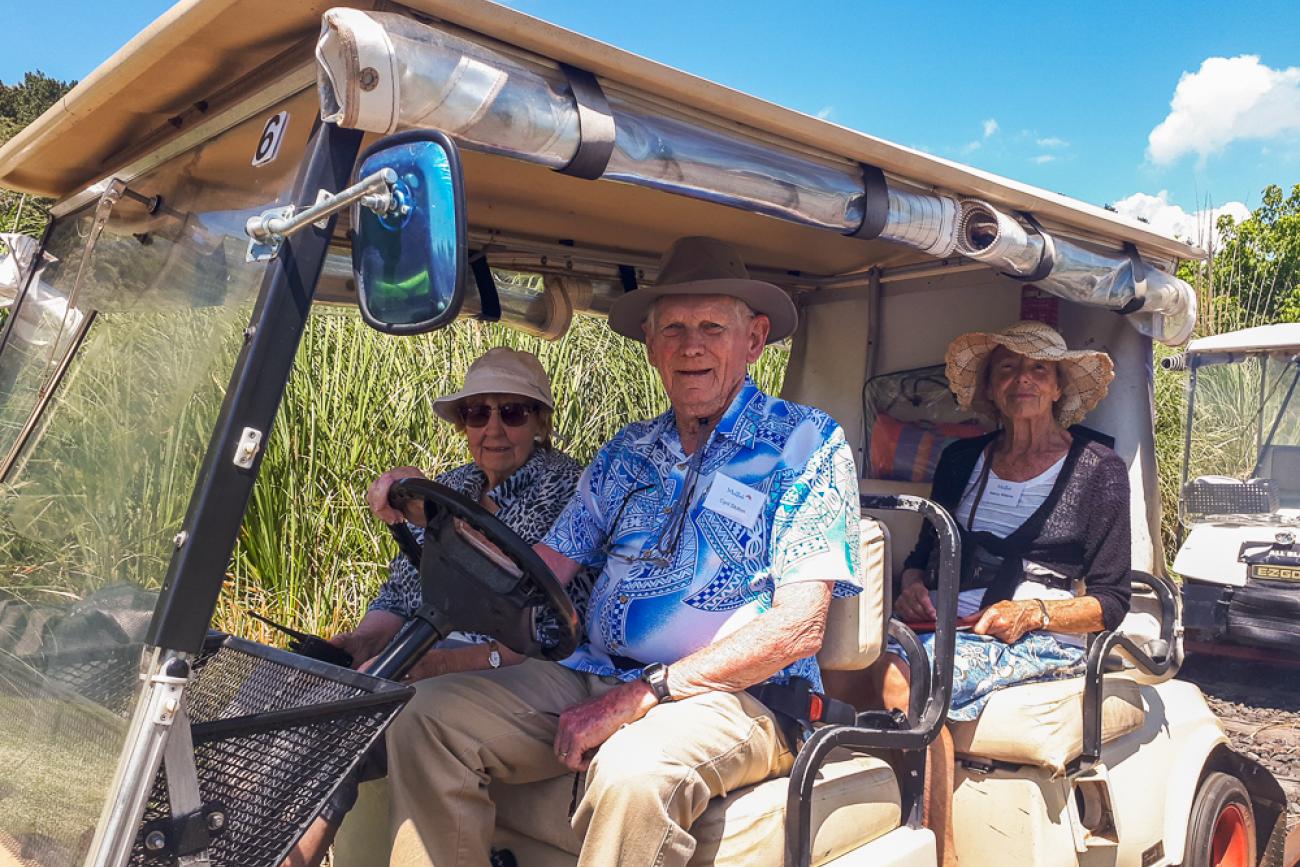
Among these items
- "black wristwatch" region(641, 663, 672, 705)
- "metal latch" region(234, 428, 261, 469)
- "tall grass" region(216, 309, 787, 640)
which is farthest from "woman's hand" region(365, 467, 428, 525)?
"tall grass" region(216, 309, 787, 640)

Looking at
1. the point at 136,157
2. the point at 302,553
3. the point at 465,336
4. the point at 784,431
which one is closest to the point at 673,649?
the point at 784,431

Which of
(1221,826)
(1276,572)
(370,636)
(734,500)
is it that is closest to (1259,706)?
(1276,572)

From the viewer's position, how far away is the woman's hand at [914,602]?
3.21 m

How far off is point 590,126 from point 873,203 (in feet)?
2.46

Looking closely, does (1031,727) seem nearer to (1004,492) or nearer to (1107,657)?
(1107,657)

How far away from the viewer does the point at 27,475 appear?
6.55 feet

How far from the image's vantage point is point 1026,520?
3.28 meters

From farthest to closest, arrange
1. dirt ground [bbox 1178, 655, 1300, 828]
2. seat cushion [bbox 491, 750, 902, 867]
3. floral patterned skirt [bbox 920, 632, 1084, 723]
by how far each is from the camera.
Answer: dirt ground [bbox 1178, 655, 1300, 828] → floral patterned skirt [bbox 920, 632, 1084, 723] → seat cushion [bbox 491, 750, 902, 867]

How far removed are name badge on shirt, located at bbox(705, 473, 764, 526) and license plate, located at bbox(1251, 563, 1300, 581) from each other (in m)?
5.22

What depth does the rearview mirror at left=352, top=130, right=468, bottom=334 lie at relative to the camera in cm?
136

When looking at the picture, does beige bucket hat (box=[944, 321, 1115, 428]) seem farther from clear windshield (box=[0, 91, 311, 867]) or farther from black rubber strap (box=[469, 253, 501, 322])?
clear windshield (box=[0, 91, 311, 867])

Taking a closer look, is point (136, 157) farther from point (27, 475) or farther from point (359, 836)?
point (359, 836)

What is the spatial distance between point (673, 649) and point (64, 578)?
120 centimetres

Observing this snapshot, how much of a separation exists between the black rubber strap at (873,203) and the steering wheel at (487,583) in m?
0.94
